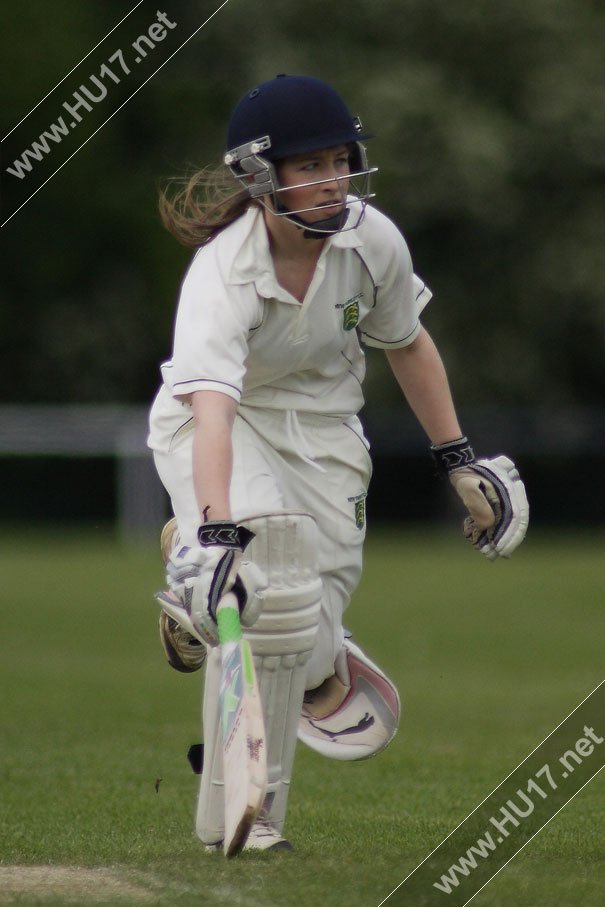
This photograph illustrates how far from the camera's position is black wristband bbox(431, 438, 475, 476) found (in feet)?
15.1

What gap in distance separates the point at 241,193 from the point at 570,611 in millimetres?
8310

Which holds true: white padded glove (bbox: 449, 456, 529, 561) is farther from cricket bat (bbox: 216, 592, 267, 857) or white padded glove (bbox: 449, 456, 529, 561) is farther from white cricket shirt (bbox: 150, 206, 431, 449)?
cricket bat (bbox: 216, 592, 267, 857)

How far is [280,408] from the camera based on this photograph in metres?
4.30

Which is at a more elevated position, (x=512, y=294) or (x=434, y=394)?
(x=512, y=294)

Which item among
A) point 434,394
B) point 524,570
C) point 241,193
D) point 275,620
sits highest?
point 241,193

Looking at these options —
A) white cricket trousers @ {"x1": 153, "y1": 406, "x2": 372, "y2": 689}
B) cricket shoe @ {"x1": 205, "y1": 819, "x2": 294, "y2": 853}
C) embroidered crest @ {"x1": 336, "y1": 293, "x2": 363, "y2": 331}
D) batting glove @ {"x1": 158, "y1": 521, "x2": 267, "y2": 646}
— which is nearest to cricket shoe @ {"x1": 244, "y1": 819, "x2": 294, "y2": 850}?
cricket shoe @ {"x1": 205, "y1": 819, "x2": 294, "y2": 853}

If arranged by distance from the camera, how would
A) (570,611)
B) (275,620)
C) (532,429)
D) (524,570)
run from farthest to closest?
(532,429) → (524,570) → (570,611) → (275,620)

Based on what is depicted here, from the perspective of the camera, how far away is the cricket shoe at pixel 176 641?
168 inches

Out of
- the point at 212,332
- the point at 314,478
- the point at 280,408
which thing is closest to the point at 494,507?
the point at 314,478

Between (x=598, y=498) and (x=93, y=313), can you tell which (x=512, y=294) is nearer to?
(x=598, y=498)

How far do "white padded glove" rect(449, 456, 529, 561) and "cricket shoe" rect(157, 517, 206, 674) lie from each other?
820mm

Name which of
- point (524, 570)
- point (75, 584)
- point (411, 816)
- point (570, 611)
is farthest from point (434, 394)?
point (524, 570)

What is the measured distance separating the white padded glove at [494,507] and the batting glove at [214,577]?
0.92m

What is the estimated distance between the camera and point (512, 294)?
23.2m
